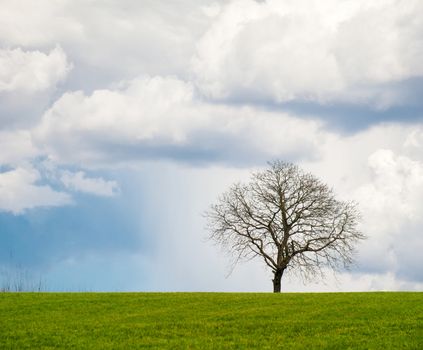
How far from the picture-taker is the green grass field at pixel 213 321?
26445 millimetres

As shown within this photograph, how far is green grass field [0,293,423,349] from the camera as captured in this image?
2645 centimetres

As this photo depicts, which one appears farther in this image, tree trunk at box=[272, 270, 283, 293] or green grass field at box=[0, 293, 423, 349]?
tree trunk at box=[272, 270, 283, 293]

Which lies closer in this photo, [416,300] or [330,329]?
[330,329]

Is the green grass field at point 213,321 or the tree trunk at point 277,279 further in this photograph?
the tree trunk at point 277,279

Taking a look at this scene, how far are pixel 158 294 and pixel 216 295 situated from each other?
4.24 meters

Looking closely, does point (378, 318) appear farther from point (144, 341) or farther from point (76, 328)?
point (76, 328)

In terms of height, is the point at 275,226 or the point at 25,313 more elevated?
the point at 275,226

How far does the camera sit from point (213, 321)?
105 ft

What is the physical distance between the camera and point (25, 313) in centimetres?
3684

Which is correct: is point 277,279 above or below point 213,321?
above

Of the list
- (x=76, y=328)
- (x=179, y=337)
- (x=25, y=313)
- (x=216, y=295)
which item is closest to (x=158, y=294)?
(x=216, y=295)

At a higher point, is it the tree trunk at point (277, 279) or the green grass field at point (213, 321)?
the tree trunk at point (277, 279)

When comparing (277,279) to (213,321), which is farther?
(277,279)

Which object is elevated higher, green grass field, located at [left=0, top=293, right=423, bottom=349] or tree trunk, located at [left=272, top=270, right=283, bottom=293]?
tree trunk, located at [left=272, top=270, right=283, bottom=293]
